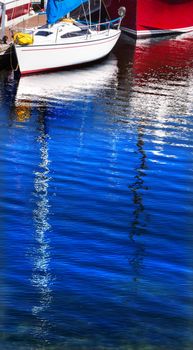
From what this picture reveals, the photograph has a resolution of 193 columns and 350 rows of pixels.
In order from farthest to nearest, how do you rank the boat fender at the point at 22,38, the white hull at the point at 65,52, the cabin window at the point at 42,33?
the cabin window at the point at 42,33 → the white hull at the point at 65,52 → the boat fender at the point at 22,38

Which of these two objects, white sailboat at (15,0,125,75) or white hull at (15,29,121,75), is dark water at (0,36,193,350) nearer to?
white hull at (15,29,121,75)

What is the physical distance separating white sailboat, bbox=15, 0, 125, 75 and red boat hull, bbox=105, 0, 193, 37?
10.0 meters

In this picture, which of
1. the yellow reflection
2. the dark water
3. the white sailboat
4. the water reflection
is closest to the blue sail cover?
the white sailboat

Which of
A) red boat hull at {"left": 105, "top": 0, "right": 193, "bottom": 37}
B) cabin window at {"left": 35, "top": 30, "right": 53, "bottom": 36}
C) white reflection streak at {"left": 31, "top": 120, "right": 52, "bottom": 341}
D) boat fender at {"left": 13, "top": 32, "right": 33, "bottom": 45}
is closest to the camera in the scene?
white reflection streak at {"left": 31, "top": 120, "right": 52, "bottom": 341}

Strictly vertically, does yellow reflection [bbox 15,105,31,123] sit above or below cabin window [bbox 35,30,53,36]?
below

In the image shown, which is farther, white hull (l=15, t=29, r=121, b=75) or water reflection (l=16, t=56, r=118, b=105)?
white hull (l=15, t=29, r=121, b=75)

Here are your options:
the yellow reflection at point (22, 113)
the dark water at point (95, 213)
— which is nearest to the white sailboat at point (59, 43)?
the dark water at point (95, 213)

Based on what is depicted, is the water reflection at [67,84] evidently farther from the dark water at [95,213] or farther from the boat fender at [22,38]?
the boat fender at [22,38]

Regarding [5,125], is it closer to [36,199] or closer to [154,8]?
[36,199]

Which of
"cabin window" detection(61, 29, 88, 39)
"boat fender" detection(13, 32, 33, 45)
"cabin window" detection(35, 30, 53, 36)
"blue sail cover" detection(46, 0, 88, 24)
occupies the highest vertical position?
"blue sail cover" detection(46, 0, 88, 24)

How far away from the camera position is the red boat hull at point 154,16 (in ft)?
192

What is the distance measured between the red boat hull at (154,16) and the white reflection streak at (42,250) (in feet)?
93.3

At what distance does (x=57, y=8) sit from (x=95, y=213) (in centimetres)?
2270

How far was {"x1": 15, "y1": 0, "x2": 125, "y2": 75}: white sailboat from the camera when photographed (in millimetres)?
44250
